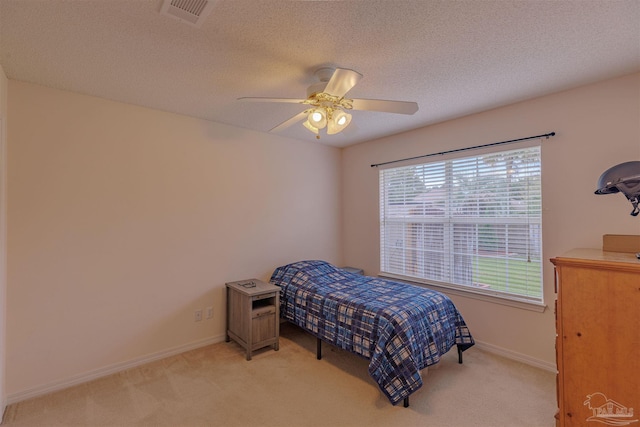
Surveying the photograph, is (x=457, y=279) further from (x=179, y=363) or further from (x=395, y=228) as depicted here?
(x=179, y=363)

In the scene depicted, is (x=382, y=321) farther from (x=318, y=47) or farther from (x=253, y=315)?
(x=318, y=47)

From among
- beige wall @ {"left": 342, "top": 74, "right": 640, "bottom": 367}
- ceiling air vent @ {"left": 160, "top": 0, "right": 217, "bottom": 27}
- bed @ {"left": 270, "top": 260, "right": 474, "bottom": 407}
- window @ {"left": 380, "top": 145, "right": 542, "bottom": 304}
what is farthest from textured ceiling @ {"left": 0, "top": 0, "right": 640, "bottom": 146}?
bed @ {"left": 270, "top": 260, "right": 474, "bottom": 407}

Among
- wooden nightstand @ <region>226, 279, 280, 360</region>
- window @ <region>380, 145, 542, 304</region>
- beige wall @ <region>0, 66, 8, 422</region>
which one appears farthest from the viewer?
wooden nightstand @ <region>226, 279, 280, 360</region>

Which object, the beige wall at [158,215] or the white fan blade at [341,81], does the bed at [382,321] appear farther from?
the white fan blade at [341,81]

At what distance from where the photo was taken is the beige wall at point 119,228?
2.26 m

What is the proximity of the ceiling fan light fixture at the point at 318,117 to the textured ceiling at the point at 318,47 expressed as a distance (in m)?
0.34

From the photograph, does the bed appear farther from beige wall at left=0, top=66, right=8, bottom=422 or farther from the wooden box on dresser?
beige wall at left=0, top=66, right=8, bottom=422

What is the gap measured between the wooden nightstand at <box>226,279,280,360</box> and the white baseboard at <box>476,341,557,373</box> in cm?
214

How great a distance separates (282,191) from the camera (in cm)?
382

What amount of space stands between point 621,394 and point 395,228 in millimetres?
2700

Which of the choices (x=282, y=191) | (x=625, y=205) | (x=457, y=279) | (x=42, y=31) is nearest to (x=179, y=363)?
(x=282, y=191)

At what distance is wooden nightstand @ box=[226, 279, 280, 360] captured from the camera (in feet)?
9.37

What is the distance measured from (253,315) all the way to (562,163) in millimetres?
3129

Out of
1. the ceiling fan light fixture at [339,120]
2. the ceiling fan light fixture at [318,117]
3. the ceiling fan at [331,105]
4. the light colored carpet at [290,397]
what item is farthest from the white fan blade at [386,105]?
the light colored carpet at [290,397]
